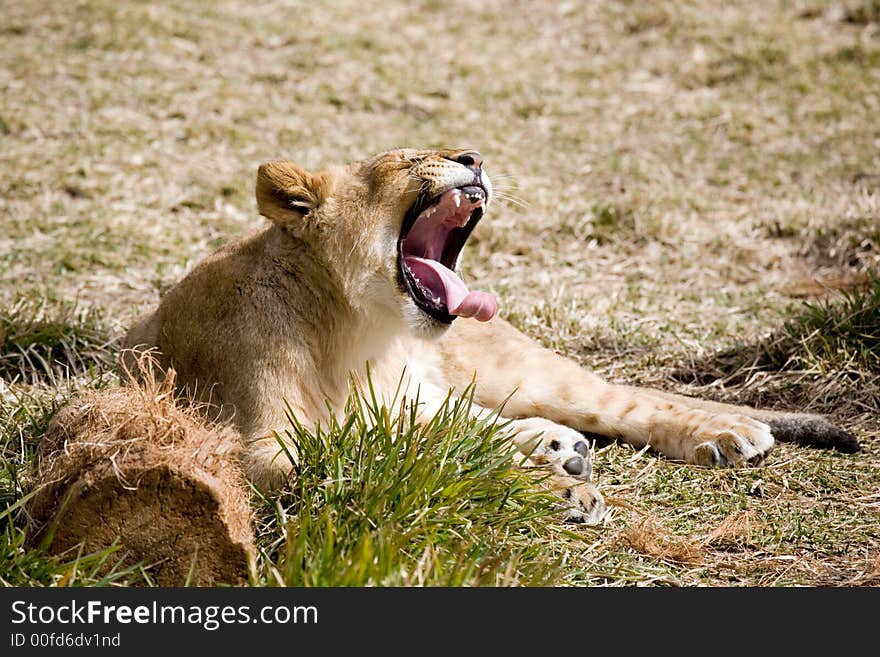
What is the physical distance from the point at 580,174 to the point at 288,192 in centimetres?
583

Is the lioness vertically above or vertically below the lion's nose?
below

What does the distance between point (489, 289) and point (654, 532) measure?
3.52m

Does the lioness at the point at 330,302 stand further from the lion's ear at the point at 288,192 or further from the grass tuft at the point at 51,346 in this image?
the grass tuft at the point at 51,346

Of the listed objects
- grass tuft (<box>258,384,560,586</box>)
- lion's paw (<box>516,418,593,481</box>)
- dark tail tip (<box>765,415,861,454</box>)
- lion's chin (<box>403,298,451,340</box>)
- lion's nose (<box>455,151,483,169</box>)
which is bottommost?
dark tail tip (<box>765,415,861,454</box>)

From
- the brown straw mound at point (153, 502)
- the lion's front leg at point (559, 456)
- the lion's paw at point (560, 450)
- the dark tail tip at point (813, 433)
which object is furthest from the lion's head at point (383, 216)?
the dark tail tip at point (813, 433)

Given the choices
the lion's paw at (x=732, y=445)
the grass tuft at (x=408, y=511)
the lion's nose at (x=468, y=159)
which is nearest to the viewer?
the grass tuft at (x=408, y=511)

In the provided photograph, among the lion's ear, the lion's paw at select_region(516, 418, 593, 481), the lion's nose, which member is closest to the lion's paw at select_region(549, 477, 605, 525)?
the lion's paw at select_region(516, 418, 593, 481)

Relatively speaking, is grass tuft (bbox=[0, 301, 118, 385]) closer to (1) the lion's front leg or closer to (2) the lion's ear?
(2) the lion's ear

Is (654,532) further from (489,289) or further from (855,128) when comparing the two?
(855,128)

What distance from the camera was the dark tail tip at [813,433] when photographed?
16.8ft

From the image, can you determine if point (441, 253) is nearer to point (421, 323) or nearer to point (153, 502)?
point (421, 323)

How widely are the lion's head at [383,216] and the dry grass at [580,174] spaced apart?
1157 mm

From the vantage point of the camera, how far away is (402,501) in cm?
388

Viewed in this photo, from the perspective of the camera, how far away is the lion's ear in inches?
172
